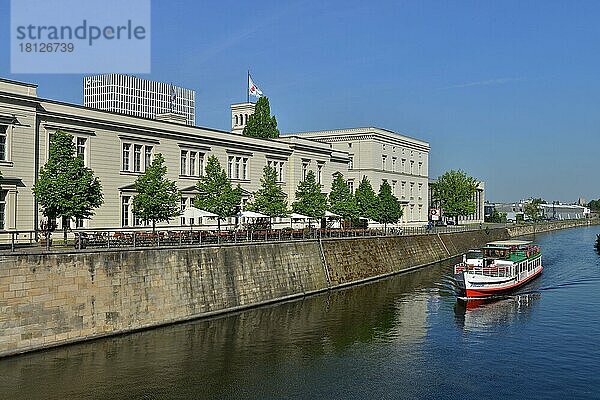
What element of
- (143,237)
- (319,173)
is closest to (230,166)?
(319,173)

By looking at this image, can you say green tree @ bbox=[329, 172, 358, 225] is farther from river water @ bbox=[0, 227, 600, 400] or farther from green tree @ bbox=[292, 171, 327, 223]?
river water @ bbox=[0, 227, 600, 400]

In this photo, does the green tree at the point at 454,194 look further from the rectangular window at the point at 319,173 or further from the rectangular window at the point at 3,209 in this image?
the rectangular window at the point at 3,209

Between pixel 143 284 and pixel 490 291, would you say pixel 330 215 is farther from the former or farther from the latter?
pixel 143 284

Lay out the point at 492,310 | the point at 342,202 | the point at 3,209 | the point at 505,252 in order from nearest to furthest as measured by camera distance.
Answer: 1. the point at 3,209
2. the point at 492,310
3. the point at 505,252
4. the point at 342,202

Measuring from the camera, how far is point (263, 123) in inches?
3492

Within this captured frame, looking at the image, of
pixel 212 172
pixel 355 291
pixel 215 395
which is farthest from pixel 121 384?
pixel 212 172

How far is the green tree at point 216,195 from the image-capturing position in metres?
56.7

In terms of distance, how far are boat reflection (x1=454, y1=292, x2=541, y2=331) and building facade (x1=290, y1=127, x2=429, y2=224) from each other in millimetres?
44772

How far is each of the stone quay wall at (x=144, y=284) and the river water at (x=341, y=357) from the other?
40.2 inches

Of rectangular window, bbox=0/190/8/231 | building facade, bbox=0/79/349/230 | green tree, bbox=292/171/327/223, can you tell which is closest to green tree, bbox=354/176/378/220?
building facade, bbox=0/79/349/230

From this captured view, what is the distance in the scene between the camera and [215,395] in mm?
26688

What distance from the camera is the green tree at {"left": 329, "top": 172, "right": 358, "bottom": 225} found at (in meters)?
74.8

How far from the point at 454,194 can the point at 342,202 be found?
62.0 metres

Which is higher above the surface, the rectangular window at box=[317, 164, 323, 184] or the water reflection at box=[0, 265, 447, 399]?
the rectangular window at box=[317, 164, 323, 184]
